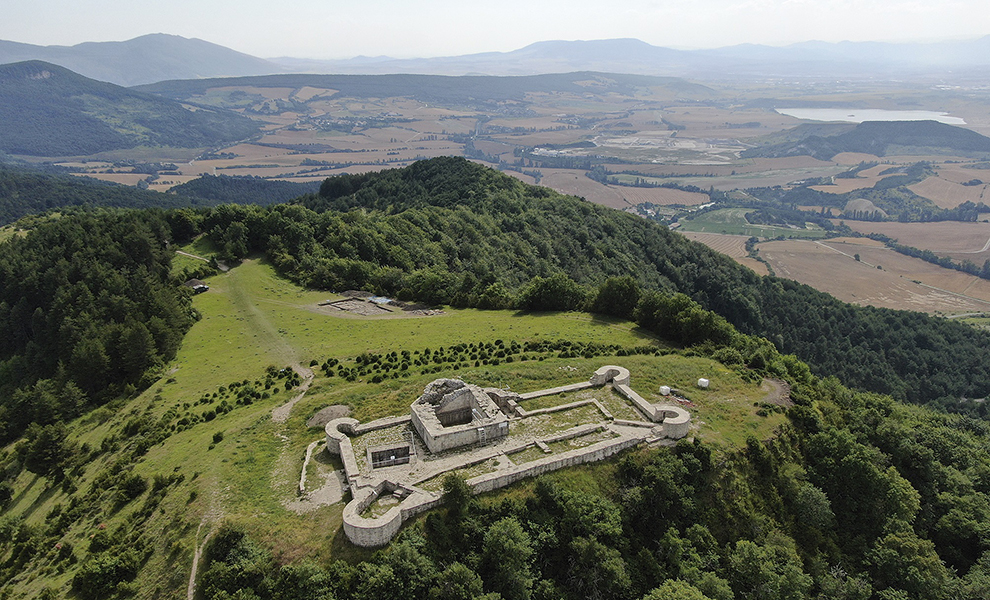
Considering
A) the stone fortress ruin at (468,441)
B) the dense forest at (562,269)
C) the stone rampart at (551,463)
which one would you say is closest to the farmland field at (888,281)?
the dense forest at (562,269)

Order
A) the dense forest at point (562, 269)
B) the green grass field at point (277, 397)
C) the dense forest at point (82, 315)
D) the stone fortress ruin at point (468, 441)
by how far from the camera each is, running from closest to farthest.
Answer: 1. the green grass field at point (277, 397)
2. the stone fortress ruin at point (468, 441)
3. the dense forest at point (82, 315)
4. the dense forest at point (562, 269)

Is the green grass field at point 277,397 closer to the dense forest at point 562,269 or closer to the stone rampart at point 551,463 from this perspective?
the stone rampart at point 551,463

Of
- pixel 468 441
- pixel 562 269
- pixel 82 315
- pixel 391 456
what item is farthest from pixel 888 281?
pixel 82 315

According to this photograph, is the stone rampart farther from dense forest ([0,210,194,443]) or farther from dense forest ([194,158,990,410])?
dense forest ([0,210,194,443])

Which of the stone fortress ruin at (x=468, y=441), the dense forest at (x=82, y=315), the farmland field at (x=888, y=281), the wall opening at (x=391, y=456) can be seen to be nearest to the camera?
the stone fortress ruin at (x=468, y=441)

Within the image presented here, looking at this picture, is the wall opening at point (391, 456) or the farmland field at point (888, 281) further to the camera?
the farmland field at point (888, 281)

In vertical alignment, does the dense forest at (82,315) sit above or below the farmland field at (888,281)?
above

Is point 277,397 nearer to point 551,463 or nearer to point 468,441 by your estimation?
point 468,441
